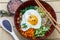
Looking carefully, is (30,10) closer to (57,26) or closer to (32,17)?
(32,17)

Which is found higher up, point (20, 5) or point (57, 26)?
point (20, 5)

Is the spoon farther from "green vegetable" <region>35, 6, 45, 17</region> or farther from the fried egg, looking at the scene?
"green vegetable" <region>35, 6, 45, 17</region>

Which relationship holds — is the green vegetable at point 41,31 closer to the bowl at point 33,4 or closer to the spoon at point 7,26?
the bowl at point 33,4

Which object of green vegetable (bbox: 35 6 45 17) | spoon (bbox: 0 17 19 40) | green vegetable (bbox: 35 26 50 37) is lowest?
green vegetable (bbox: 35 26 50 37)

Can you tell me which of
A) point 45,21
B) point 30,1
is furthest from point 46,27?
point 30,1

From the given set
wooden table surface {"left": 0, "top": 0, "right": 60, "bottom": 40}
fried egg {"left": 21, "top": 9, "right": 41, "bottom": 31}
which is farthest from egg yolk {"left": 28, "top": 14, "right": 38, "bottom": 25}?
wooden table surface {"left": 0, "top": 0, "right": 60, "bottom": 40}

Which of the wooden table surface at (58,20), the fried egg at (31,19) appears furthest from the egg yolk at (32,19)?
the wooden table surface at (58,20)

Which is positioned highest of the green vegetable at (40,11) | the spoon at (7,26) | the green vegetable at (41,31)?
the green vegetable at (40,11)

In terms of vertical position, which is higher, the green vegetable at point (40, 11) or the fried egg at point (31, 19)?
the green vegetable at point (40, 11)

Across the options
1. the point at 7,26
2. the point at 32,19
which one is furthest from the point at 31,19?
the point at 7,26
